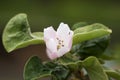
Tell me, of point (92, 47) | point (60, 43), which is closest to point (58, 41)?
point (60, 43)

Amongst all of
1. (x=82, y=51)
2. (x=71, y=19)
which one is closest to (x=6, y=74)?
(x=71, y=19)

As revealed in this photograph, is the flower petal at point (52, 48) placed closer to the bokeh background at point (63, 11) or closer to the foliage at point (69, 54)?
the foliage at point (69, 54)

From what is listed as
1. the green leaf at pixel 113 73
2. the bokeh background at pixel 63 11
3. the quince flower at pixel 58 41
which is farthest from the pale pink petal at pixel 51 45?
the bokeh background at pixel 63 11

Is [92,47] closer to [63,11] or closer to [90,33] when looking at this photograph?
[90,33]

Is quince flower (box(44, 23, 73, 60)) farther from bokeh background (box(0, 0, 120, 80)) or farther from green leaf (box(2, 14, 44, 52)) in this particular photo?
bokeh background (box(0, 0, 120, 80))

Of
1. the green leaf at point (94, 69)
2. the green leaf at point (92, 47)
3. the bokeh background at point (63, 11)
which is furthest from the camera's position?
the bokeh background at point (63, 11)

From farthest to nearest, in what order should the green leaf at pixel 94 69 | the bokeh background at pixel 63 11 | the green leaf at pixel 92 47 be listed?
the bokeh background at pixel 63 11 < the green leaf at pixel 92 47 < the green leaf at pixel 94 69
